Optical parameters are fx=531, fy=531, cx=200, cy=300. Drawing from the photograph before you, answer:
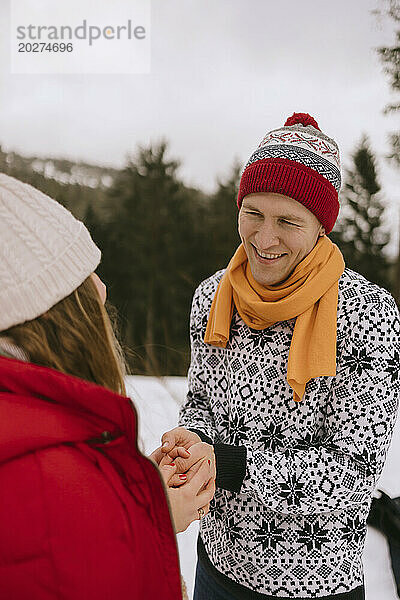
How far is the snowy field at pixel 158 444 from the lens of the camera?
6.82 feet

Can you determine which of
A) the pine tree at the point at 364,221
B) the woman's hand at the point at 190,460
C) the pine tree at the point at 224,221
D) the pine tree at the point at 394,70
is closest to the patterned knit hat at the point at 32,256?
the woman's hand at the point at 190,460

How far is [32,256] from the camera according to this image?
0.65m

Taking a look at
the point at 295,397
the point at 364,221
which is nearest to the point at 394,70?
the point at 364,221

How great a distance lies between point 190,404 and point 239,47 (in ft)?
16.3

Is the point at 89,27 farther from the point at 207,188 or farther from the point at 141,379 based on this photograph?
the point at 141,379

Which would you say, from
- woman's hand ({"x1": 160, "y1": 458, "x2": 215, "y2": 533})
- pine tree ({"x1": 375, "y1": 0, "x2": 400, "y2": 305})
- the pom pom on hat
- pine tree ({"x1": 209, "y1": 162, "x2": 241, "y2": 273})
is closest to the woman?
woman's hand ({"x1": 160, "y1": 458, "x2": 215, "y2": 533})

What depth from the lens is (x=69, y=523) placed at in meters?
0.57

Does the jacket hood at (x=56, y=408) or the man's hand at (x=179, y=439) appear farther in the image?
the man's hand at (x=179, y=439)

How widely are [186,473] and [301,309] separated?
0.39 meters

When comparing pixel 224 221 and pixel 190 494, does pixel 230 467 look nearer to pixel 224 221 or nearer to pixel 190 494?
pixel 190 494

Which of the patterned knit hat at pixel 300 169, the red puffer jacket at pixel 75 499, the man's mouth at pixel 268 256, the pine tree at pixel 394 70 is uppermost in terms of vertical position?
the pine tree at pixel 394 70

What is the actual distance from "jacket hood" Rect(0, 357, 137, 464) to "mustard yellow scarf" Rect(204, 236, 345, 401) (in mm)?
468

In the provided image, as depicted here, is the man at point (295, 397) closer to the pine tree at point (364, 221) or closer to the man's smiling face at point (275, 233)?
the man's smiling face at point (275, 233)

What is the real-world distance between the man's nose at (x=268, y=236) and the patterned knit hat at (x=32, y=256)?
469 mm
